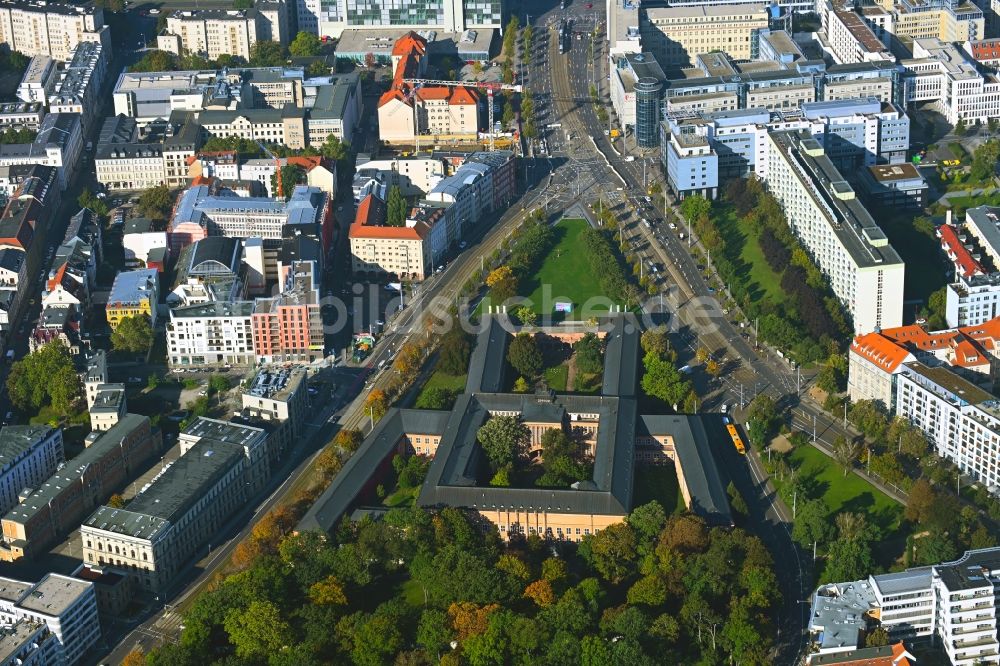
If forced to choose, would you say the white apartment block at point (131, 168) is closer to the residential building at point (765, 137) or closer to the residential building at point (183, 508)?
the residential building at point (765, 137)

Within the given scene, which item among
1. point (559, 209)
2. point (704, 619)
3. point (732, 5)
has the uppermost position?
point (732, 5)

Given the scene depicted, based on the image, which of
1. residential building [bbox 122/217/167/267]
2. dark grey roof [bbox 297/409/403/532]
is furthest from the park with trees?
residential building [bbox 122/217/167/267]

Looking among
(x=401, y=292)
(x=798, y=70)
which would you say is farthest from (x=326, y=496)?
(x=798, y=70)

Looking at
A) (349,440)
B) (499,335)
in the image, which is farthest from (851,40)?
(349,440)

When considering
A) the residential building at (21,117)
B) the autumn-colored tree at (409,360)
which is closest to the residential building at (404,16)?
the residential building at (21,117)

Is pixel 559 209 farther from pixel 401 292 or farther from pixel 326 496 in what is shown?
pixel 326 496

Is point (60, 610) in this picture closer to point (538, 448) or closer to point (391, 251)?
point (538, 448)
